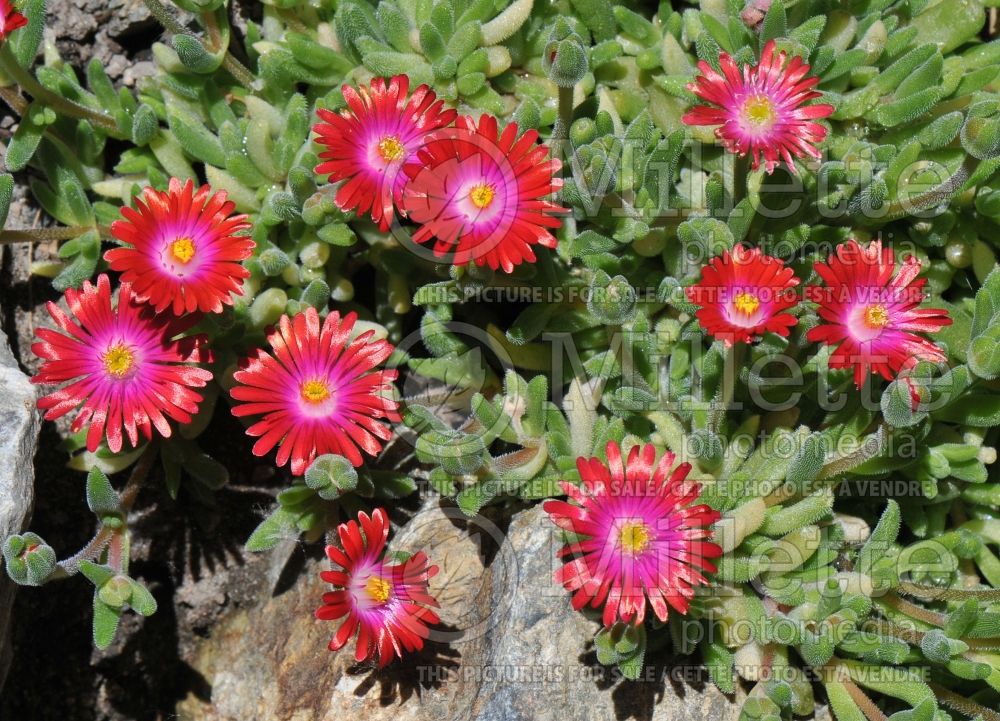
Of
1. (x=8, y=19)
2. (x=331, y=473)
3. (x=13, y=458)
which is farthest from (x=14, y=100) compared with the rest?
(x=331, y=473)

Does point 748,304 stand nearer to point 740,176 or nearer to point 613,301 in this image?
point 613,301

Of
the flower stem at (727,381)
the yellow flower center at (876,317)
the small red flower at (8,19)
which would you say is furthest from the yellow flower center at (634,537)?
the small red flower at (8,19)

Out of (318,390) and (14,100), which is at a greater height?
(14,100)

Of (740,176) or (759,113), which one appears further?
(740,176)

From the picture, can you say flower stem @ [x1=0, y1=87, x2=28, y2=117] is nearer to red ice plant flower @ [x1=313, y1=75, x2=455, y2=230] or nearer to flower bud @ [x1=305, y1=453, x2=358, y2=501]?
red ice plant flower @ [x1=313, y1=75, x2=455, y2=230]

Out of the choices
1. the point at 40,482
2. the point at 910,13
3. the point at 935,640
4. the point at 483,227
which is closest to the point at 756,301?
the point at 483,227

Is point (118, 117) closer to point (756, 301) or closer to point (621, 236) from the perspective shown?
point (621, 236)
